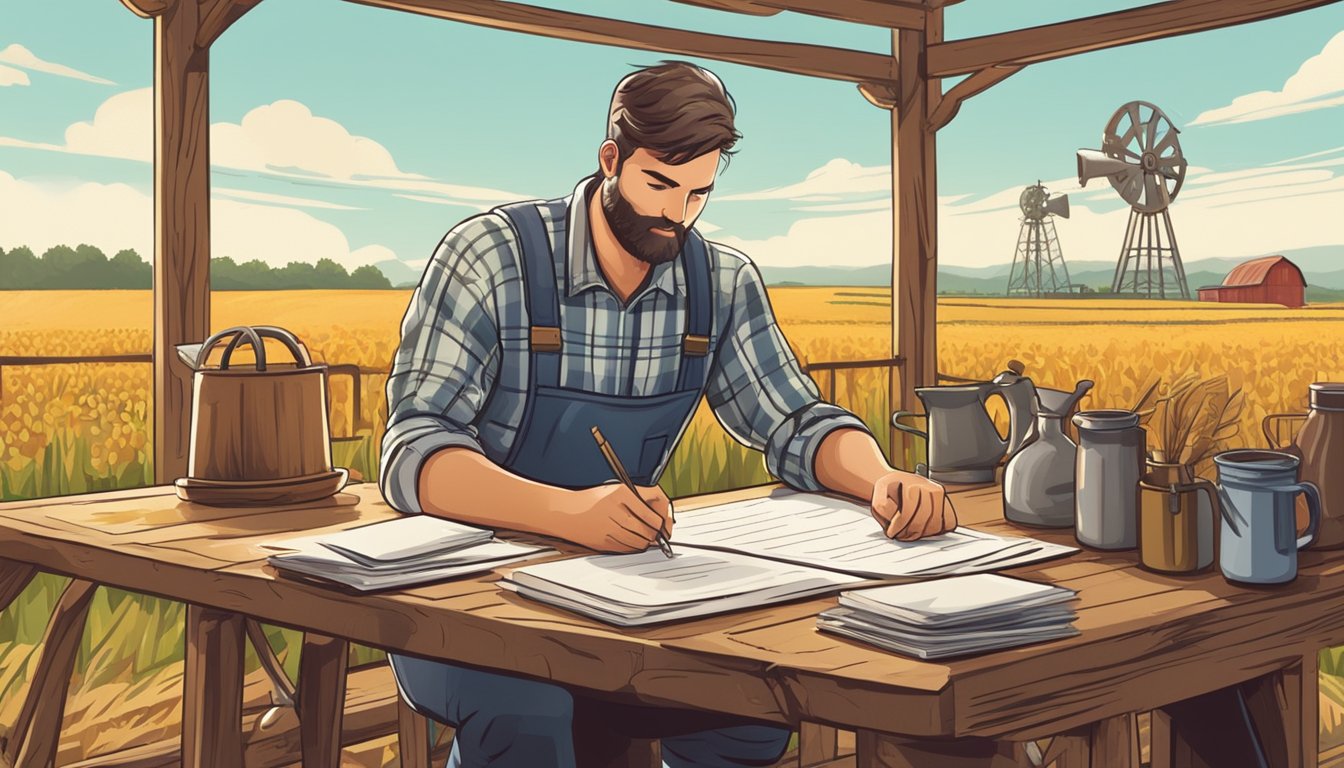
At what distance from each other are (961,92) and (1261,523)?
3289mm

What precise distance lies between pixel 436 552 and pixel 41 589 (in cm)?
269

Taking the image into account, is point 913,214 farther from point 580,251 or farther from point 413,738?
point 413,738

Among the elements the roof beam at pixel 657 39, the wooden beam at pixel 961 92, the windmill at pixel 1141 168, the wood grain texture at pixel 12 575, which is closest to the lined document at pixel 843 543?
the wood grain texture at pixel 12 575

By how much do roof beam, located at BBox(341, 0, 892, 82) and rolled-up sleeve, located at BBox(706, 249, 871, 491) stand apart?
1.60 m

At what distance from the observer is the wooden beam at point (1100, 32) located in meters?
3.29

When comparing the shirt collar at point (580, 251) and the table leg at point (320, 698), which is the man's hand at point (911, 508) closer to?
the shirt collar at point (580, 251)

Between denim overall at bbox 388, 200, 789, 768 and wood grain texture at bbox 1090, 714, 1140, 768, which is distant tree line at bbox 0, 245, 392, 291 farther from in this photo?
wood grain texture at bbox 1090, 714, 1140, 768

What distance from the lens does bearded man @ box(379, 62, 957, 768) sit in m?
1.40

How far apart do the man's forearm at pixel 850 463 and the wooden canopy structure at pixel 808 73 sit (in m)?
1.80

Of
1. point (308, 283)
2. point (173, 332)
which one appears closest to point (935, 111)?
point (173, 332)

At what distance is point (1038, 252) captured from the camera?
13633 millimetres

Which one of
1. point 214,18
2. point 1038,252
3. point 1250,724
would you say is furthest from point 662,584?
point 1038,252

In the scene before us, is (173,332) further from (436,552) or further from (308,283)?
(308,283)

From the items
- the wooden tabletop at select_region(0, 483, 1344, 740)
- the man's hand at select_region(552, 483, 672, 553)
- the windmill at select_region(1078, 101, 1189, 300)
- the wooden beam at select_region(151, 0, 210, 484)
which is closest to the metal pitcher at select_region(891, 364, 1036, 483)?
the wooden tabletop at select_region(0, 483, 1344, 740)
